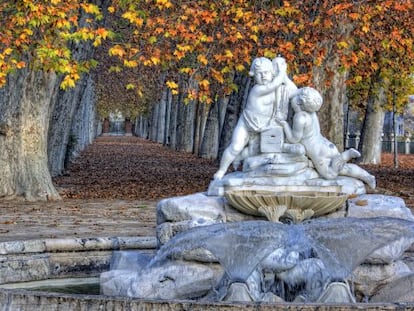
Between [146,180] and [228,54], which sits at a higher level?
[228,54]

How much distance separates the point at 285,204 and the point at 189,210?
109cm

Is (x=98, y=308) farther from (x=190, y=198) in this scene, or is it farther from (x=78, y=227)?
(x=78, y=227)

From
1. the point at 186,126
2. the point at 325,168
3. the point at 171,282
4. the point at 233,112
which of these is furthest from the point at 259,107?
the point at 186,126

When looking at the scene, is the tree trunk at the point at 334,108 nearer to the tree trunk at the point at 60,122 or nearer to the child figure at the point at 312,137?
the tree trunk at the point at 60,122

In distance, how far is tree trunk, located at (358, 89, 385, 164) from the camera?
4322cm

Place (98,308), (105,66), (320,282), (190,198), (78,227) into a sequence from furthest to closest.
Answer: (105,66) < (78,227) < (190,198) < (320,282) < (98,308)

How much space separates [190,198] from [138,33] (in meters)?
11.2

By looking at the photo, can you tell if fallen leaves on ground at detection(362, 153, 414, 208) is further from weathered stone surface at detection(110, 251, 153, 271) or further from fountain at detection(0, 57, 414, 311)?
weathered stone surface at detection(110, 251, 153, 271)

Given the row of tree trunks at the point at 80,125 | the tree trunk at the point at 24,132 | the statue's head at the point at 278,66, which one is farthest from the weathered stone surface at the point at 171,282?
the row of tree trunks at the point at 80,125

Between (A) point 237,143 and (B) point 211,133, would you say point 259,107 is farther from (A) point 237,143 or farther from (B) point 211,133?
(B) point 211,133

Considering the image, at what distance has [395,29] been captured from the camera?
23.4 m

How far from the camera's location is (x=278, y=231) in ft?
31.5

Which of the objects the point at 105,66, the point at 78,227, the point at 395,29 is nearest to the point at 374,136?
the point at 105,66

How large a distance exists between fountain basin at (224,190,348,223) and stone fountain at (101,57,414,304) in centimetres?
1
